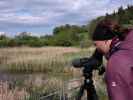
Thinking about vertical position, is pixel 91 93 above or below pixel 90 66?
below

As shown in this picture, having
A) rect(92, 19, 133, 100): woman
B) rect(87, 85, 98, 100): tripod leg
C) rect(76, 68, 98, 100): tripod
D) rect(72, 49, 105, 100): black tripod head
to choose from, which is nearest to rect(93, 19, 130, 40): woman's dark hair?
rect(92, 19, 133, 100): woman

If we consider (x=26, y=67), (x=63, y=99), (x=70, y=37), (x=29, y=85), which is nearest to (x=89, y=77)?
(x=63, y=99)

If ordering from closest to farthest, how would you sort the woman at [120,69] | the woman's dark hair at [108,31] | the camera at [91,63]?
the woman at [120,69], the woman's dark hair at [108,31], the camera at [91,63]

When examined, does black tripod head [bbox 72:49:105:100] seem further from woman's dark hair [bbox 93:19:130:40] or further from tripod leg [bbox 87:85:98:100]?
woman's dark hair [bbox 93:19:130:40]

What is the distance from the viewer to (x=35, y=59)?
21.4 m

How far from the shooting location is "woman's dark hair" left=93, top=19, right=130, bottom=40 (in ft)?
10.4

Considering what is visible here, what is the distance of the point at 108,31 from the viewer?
3.20 m

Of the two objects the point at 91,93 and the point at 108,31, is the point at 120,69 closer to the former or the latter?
the point at 108,31

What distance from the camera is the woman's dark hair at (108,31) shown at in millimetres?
3172

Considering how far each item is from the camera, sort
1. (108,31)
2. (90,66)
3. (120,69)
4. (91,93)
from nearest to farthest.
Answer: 1. (120,69)
2. (108,31)
3. (90,66)
4. (91,93)

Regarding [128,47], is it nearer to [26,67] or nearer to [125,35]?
[125,35]

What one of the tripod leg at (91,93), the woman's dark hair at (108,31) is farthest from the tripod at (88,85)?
the woman's dark hair at (108,31)

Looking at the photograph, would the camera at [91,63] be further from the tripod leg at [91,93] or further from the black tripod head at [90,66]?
the tripod leg at [91,93]

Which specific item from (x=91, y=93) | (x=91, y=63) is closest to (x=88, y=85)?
(x=91, y=93)
